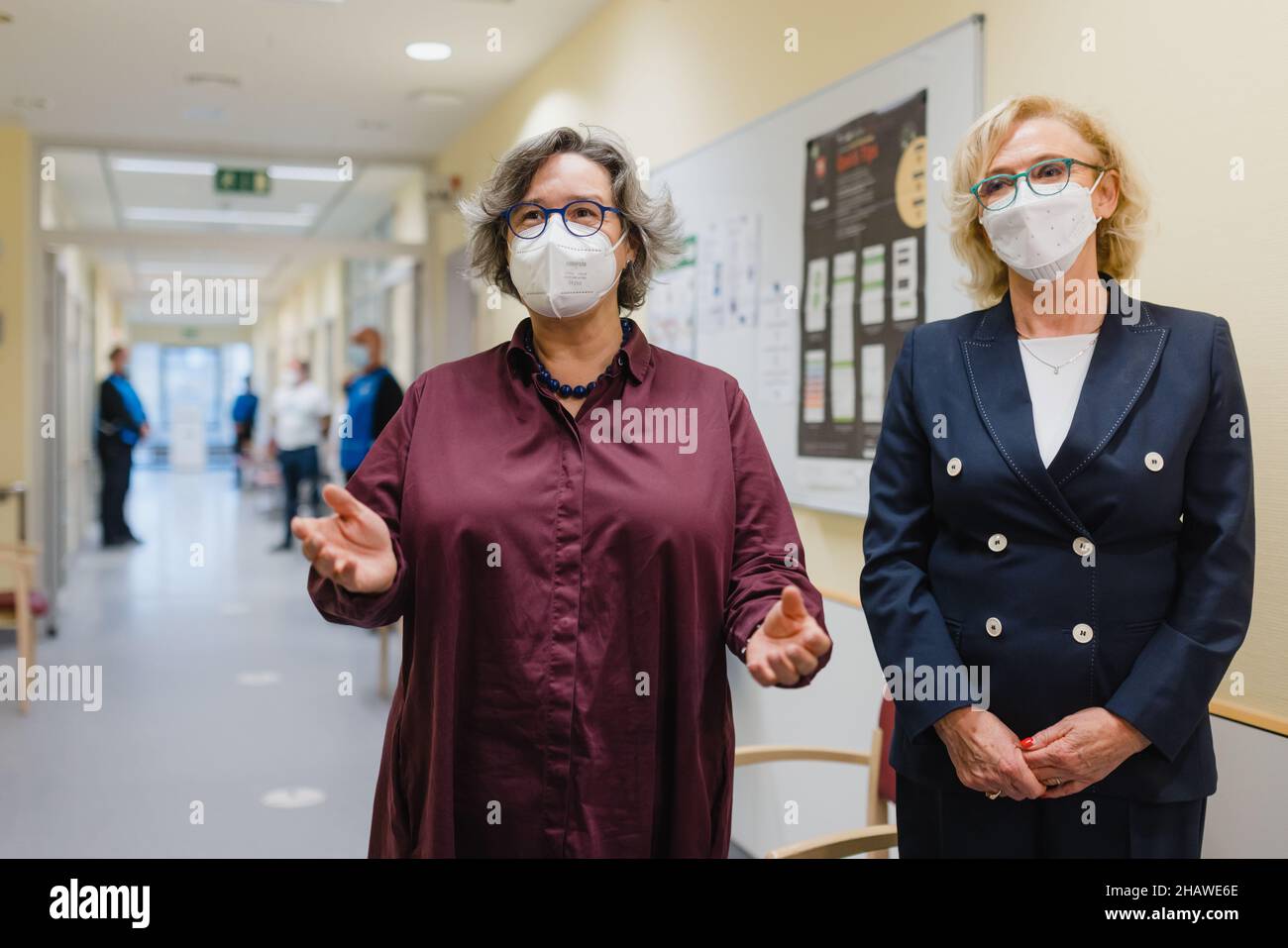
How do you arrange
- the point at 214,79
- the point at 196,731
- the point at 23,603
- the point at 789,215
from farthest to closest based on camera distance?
1. the point at 214,79
2. the point at 23,603
3. the point at 196,731
4. the point at 789,215

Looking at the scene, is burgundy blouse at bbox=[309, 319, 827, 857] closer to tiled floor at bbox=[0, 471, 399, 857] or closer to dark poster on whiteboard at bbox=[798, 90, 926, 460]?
dark poster on whiteboard at bbox=[798, 90, 926, 460]

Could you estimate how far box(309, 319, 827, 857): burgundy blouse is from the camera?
136cm

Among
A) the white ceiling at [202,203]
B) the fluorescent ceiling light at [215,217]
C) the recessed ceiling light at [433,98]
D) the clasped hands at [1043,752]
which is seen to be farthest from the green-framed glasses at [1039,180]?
the fluorescent ceiling light at [215,217]

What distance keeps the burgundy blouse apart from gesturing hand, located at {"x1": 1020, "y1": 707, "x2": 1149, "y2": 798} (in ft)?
1.27

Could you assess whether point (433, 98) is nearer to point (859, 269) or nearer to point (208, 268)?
point (859, 269)

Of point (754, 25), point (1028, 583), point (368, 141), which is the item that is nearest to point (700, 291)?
point (754, 25)

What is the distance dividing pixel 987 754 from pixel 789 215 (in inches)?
82.5

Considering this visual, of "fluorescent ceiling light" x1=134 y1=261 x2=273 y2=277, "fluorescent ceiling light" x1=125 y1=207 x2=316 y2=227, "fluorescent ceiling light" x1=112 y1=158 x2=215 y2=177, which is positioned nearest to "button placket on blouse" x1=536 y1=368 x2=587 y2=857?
"fluorescent ceiling light" x1=112 y1=158 x2=215 y2=177

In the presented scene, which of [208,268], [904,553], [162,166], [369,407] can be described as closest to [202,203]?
[162,166]

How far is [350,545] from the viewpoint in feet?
4.26

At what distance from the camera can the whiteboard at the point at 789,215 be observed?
2.53m
